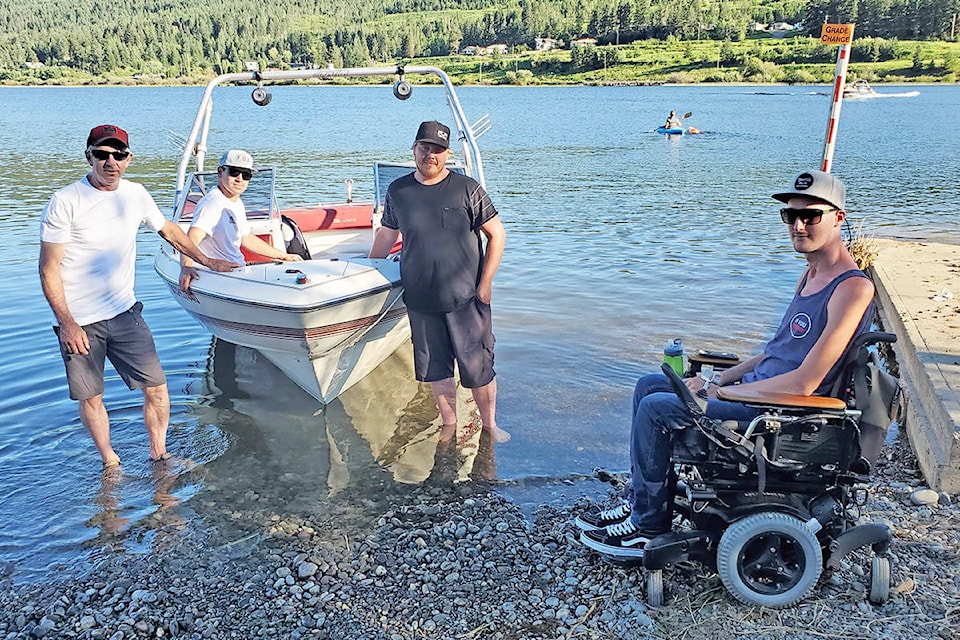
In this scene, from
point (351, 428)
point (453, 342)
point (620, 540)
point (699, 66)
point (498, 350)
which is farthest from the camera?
point (699, 66)

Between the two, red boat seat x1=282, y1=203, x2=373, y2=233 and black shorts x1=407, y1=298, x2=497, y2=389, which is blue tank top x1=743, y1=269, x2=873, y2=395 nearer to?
black shorts x1=407, y1=298, x2=497, y2=389

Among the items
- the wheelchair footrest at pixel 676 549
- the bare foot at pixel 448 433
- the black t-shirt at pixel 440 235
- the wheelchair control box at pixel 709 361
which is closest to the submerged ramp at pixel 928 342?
the wheelchair control box at pixel 709 361

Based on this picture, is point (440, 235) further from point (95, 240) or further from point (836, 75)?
point (836, 75)

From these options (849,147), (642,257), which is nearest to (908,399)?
(642,257)

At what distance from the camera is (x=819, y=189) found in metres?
3.50

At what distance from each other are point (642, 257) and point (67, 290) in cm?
954

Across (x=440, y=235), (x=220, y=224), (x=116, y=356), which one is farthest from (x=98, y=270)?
(x=440, y=235)

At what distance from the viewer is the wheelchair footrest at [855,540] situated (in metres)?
3.63

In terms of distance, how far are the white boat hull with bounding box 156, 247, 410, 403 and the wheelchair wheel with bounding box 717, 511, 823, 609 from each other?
333 cm

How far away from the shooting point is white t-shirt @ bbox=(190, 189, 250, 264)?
6.29 metres

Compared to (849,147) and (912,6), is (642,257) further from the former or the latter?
(912,6)

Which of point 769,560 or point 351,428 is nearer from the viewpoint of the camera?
point 769,560

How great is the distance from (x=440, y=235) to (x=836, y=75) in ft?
16.8

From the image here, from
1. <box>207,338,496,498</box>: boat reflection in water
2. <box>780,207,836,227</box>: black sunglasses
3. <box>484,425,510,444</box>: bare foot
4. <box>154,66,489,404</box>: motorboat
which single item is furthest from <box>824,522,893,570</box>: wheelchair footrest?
<box>154,66,489,404</box>: motorboat
